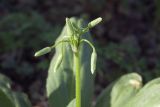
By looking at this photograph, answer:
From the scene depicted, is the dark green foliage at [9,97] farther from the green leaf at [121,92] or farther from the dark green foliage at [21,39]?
the dark green foliage at [21,39]

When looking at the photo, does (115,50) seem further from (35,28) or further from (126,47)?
(35,28)

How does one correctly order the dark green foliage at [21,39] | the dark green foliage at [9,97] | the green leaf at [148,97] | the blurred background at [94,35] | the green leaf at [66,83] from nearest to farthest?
the green leaf at [148,97], the dark green foliage at [9,97], the green leaf at [66,83], the blurred background at [94,35], the dark green foliage at [21,39]

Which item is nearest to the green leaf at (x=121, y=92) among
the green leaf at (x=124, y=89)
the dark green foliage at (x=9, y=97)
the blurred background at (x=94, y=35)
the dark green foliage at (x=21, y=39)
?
the green leaf at (x=124, y=89)

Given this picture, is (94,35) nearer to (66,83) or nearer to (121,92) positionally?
(66,83)

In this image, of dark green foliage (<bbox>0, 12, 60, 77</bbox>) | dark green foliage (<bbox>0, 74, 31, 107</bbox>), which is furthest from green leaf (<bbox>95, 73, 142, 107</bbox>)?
dark green foliage (<bbox>0, 12, 60, 77</bbox>)

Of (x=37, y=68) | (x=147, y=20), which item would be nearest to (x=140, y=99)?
(x=37, y=68)

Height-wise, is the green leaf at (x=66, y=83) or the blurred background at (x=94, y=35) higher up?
the blurred background at (x=94, y=35)

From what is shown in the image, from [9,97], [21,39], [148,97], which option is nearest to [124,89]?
[148,97]
